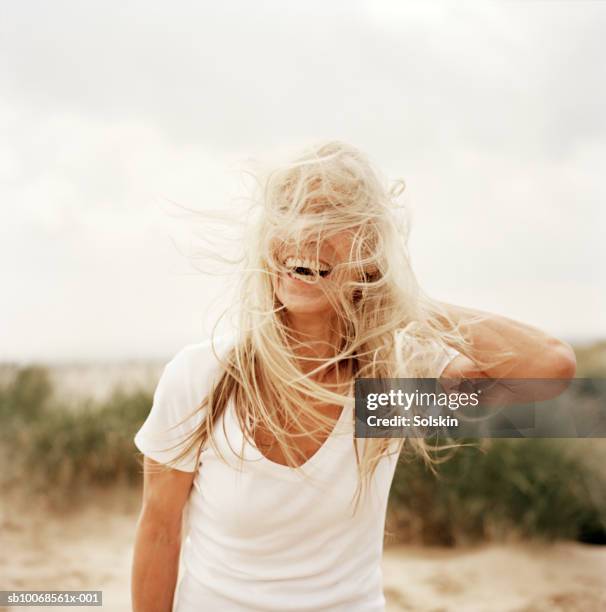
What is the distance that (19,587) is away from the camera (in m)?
2.64

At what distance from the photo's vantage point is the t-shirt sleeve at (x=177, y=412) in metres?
1.03

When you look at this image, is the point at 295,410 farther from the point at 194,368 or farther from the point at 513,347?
the point at 513,347

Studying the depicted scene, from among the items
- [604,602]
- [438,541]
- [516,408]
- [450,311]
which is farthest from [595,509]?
[450,311]

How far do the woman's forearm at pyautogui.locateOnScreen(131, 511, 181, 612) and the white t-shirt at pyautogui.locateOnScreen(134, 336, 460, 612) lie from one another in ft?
0.14

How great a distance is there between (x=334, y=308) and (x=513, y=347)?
30 cm

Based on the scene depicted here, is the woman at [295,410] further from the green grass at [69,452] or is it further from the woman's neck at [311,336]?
the green grass at [69,452]

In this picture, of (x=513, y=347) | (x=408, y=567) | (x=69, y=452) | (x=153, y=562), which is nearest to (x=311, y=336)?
(x=513, y=347)

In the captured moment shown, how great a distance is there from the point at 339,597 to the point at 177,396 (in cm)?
39

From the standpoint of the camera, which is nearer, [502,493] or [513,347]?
[513,347]

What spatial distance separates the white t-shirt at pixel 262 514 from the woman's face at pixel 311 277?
128 mm

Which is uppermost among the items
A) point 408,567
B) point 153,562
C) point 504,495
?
point 153,562

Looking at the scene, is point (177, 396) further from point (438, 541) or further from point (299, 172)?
point (438, 541)

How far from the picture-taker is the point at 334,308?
3.63ft

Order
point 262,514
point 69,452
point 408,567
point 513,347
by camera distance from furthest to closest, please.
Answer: point 69,452
point 408,567
point 513,347
point 262,514
